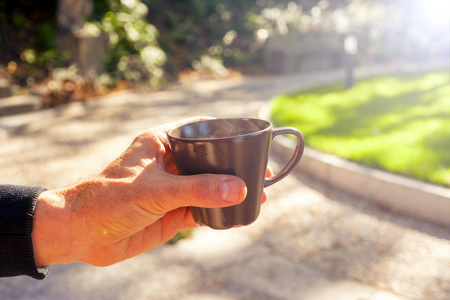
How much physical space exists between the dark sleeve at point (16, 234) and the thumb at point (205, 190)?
0.40m

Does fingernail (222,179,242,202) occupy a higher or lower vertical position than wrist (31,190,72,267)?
higher

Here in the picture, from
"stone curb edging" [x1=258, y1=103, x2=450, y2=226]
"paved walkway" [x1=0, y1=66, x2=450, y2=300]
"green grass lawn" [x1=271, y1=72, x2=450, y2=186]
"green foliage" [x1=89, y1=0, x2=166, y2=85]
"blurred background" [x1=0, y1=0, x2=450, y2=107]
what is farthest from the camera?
"green foliage" [x1=89, y1=0, x2=166, y2=85]

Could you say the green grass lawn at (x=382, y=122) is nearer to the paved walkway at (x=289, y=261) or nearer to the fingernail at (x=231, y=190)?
the paved walkway at (x=289, y=261)

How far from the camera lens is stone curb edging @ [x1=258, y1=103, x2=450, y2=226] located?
3.33 metres

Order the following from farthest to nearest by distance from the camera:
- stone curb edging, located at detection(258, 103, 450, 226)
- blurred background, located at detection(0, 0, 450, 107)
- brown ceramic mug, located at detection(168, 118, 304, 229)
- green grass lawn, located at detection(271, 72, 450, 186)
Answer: blurred background, located at detection(0, 0, 450, 107)
green grass lawn, located at detection(271, 72, 450, 186)
stone curb edging, located at detection(258, 103, 450, 226)
brown ceramic mug, located at detection(168, 118, 304, 229)

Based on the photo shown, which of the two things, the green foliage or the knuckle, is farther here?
the green foliage

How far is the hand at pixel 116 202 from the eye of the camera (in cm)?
121

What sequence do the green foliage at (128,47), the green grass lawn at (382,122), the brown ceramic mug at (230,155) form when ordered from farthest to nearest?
the green foliage at (128,47)
the green grass lawn at (382,122)
the brown ceramic mug at (230,155)

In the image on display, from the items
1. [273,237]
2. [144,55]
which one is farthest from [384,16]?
[273,237]

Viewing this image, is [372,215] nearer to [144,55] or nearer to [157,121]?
[157,121]

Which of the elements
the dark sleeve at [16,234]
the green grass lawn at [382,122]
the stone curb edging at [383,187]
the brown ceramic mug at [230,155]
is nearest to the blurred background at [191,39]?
the green grass lawn at [382,122]

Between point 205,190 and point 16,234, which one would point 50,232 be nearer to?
point 16,234

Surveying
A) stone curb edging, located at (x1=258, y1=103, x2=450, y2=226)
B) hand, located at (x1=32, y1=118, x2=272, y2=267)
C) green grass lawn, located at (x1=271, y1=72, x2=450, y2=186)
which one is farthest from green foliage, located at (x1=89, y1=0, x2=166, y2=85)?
hand, located at (x1=32, y1=118, x2=272, y2=267)

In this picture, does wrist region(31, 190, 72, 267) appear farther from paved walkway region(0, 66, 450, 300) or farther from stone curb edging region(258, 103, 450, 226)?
stone curb edging region(258, 103, 450, 226)
